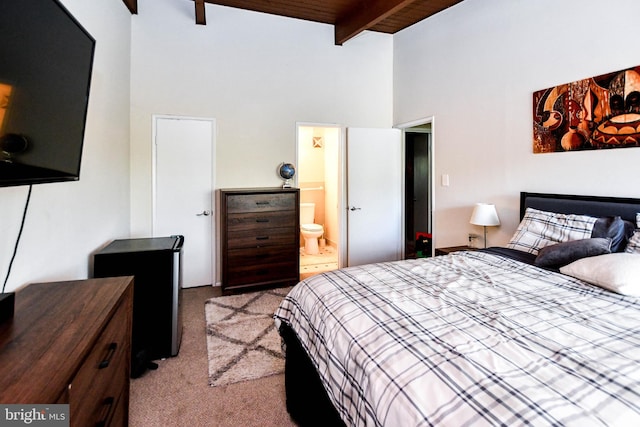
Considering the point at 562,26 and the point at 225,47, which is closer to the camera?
the point at 562,26

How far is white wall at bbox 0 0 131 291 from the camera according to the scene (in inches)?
59.3

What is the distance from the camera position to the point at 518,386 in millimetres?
851

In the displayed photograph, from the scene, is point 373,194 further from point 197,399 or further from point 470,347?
point 470,347

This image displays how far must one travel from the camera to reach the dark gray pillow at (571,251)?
6.44ft

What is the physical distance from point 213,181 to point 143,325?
79.5 inches

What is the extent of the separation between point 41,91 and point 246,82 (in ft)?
10.0

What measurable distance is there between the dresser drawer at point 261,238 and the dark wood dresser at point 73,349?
2065 millimetres

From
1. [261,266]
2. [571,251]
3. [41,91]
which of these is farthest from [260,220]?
[571,251]

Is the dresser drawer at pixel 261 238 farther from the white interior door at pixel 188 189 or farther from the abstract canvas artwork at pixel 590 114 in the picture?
the abstract canvas artwork at pixel 590 114

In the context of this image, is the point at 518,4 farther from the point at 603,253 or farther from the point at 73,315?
the point at 73,315

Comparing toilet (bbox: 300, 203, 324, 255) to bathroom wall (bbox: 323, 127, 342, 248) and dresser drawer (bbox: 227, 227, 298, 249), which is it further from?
dresser drawer (bbox: 227, 227, 298, 249)

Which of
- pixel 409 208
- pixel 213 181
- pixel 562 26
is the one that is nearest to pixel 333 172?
pixel 409 208

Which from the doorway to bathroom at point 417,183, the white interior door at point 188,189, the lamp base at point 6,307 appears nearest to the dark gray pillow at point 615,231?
the lamp base at point 6,307

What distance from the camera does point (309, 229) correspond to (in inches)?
210
